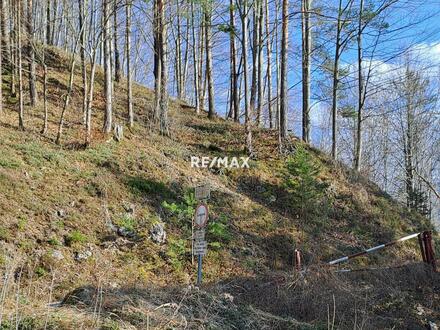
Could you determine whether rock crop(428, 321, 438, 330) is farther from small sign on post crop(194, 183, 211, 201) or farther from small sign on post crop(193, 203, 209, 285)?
small sign on post crop(194, 183, 211, 201)

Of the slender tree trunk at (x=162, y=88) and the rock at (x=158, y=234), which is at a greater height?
the slender tree trunk at (x=162, y=88)

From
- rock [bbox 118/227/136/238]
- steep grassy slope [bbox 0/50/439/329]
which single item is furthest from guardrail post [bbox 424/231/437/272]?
rock [bbox 118/227/136/238]

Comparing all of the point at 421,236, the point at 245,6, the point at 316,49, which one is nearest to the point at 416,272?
the point at 421,236

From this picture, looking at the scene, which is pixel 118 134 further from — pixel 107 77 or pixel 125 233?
pixel 125 233

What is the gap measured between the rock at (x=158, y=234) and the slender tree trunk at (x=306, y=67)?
31.6 ft

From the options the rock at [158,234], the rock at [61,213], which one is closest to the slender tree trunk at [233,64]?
the rock at [158,234]

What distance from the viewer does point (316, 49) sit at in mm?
20031

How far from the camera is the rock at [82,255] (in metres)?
8.46

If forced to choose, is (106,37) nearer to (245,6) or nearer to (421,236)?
(245,6)

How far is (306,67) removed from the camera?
61.9 ft

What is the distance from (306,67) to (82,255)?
13185 mm

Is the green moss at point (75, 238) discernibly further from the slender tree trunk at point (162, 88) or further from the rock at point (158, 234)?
the slender tree trunk at point (162, 88)

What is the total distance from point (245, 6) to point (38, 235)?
11506 mm

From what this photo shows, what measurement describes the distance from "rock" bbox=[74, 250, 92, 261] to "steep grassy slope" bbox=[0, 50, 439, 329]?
0.12 ft
